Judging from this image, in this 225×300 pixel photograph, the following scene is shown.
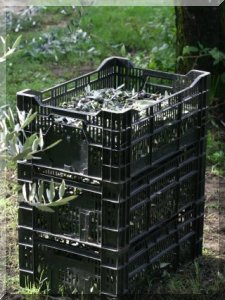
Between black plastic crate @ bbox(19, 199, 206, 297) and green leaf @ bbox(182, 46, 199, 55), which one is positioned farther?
green leaf @ bbox(182, 46, 199, 55)

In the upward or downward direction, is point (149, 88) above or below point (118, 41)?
above

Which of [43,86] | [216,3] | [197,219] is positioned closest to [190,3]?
[216,3]

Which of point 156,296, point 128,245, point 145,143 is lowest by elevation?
point 156,296

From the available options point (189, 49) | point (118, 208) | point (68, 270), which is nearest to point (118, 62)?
point (118, 208)

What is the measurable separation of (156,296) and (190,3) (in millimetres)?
2941

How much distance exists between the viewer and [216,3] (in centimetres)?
746

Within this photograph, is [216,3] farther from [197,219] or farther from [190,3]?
[197,219]

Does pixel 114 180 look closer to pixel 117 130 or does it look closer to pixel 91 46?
pixel 117 130

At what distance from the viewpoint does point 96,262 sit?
4949 millimetres

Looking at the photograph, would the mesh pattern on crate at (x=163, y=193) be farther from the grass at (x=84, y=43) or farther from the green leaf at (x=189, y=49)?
the grass at (x=84, y=43)

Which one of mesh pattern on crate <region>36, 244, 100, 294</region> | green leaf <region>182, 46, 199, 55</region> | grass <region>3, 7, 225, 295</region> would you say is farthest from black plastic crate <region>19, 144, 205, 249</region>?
green leaf <region>182, 46, 199, 55</region>

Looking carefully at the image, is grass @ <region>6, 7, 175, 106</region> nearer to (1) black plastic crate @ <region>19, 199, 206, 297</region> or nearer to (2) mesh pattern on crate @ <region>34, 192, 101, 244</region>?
(1) black plastic crate @ <region>19, 199, 206, 297</region>

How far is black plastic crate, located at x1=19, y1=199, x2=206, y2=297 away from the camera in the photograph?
194 inches

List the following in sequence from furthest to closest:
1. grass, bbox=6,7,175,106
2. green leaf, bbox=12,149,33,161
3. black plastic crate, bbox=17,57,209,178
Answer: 1. grass, bbox=6,7,175,106
2. black plastic crate, bbox=17,57,209,178
3. green leaf, bbox=12,149,33,161
